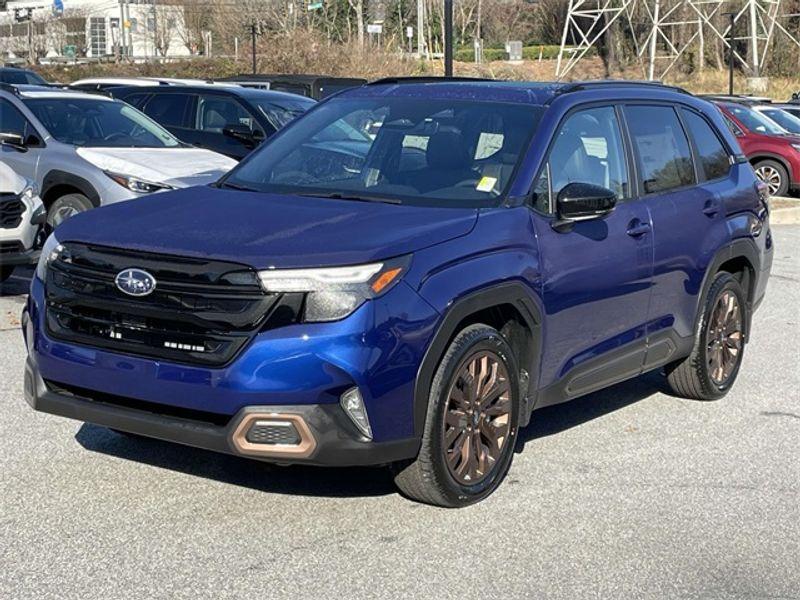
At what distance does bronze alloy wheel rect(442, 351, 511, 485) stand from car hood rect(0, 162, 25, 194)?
20.1 ft

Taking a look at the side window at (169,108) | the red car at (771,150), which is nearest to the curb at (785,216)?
the red car at (771,150)

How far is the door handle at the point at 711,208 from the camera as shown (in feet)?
23.5

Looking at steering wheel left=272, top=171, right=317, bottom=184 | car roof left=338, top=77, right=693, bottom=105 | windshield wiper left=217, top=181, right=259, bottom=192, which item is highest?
car roof left=338, top=77, right=693, bottom=105

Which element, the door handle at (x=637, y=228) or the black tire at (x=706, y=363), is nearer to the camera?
the door handle at (x=637, y=228)

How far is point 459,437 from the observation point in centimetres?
532

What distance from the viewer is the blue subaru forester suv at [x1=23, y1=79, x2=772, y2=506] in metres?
4.79

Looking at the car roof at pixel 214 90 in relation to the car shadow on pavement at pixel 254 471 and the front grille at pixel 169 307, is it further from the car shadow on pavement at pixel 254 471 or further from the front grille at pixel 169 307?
the front grille at pixel 169 307

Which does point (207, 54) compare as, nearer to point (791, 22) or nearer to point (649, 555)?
point (791, 22)

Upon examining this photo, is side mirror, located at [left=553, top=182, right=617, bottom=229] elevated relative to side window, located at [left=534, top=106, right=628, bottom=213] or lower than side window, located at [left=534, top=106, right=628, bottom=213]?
lower

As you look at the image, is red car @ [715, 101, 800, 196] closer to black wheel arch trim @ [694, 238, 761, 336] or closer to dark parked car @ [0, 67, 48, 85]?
black wheel arch trim @ [694, 238, 761, 336]

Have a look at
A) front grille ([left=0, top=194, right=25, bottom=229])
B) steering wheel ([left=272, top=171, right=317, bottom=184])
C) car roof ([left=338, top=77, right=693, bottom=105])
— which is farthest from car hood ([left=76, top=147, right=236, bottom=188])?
steering wheel ([left=272, top=171, right=317, bottom=184])

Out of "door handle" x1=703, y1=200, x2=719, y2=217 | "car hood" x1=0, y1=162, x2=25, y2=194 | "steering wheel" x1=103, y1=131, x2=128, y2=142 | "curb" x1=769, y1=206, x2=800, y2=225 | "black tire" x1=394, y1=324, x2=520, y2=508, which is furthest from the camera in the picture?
"curb" x1=769, y1=206, x2=800, y2=225

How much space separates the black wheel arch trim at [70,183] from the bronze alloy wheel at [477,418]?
23.9 feet

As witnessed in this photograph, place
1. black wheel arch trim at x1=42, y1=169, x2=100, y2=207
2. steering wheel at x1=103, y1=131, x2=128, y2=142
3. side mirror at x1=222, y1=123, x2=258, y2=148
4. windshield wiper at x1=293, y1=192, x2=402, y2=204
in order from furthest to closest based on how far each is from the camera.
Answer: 1. side mirror at x1=222, y1=123, x2=258, y2=148
2. steering wheel at x1=103, y1=131, x2=128, y2=142
3. black wheel arch trim at x1=42, y1=169, x2=100, y2=207
4. windshield wiper at x1=293, y1=192, x2=402, y2=204
